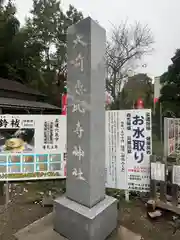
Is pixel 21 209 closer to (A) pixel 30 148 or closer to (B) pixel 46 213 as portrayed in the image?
(B) pixel 46 213

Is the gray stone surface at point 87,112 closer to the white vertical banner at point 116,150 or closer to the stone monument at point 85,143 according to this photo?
the stone monument at point 85,143

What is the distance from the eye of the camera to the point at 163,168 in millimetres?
3334

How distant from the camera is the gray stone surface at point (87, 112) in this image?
8.33 feet

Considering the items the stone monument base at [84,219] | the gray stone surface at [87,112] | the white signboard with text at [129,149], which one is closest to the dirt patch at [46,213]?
the white signboard with text at [129,149]

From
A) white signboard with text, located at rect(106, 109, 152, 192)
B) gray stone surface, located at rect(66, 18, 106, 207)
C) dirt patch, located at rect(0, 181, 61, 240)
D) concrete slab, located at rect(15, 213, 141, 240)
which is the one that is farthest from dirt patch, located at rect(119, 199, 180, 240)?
dirt patch, located at rect(0, 181, 61, 240)

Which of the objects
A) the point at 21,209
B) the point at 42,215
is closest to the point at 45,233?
the point at 42,215

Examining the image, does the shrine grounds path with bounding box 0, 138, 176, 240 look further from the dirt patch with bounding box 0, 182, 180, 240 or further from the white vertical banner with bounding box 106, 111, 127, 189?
the white vertical banner with bounding box 106, 111, 127, 189

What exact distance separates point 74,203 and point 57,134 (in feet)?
5.11

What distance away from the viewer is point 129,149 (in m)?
3.64

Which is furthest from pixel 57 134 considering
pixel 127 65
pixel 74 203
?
pixel 127 65

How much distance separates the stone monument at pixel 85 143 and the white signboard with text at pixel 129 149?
91 centimetres

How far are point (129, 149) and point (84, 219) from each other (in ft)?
5.20

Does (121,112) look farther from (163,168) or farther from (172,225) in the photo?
(172,225)

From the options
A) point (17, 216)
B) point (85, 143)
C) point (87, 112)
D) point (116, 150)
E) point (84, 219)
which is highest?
point (87, 112)
